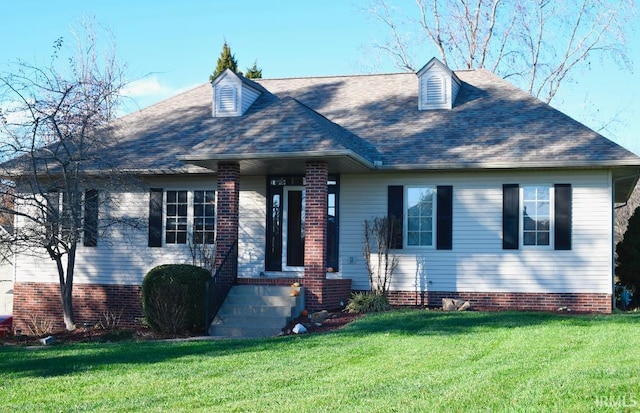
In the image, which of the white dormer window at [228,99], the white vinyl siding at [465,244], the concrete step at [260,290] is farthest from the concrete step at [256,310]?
the white dormer window at [228,99]

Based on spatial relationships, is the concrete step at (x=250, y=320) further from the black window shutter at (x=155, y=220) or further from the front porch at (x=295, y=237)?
the black window shutter at (x=155, y=220)

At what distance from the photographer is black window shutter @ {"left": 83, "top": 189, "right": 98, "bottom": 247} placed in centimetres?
1723

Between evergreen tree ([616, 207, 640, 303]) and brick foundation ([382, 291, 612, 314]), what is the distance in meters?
3.60

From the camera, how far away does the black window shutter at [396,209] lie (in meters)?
17.8

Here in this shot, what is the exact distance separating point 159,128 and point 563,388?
1458 centimetres

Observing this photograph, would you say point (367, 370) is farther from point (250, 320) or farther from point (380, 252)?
point (380, 252)

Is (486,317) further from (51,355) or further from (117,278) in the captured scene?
(117,278)

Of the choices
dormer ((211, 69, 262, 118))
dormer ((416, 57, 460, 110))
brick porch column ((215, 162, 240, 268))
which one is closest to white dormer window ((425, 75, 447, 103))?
dormer ((416, 57, 460, 110))

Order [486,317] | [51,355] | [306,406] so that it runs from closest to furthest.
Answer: [306,406], [51,355], [486,317]

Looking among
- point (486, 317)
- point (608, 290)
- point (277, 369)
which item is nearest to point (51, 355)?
point (277, 369)

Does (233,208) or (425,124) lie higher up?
(425,124)

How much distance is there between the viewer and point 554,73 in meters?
32.6

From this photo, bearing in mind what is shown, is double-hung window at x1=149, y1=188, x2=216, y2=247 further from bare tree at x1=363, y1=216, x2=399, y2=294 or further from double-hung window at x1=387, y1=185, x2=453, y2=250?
double-hung window at x1=387, y1=185, x2=453, y2=250

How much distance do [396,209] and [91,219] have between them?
21.4ft
